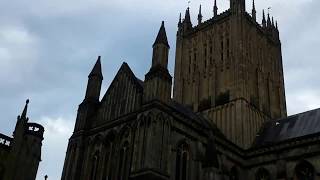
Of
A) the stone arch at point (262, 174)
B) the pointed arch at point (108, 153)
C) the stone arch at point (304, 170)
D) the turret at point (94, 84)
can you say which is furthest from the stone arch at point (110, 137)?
the stone arch at point (304, 170)

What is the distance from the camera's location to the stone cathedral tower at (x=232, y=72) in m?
49.0

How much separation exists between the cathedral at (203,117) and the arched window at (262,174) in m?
0.09

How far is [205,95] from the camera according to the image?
52.5 m

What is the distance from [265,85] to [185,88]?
9.68 m

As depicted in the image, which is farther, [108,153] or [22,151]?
[108,153]

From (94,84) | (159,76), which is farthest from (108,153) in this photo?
(94,84)

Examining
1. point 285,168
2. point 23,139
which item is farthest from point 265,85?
point 23,139

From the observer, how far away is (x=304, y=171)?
39.8 metres

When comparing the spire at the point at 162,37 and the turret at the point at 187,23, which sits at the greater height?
the turret at the point at 187,23

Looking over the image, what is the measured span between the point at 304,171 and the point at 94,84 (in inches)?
822

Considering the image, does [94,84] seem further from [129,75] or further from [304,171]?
[304,171]

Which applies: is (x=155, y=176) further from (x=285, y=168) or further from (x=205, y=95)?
(x=205, y=95)

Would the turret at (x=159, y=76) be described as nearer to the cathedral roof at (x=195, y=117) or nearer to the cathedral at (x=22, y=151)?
the cathedral roof at (x=195, y=117)

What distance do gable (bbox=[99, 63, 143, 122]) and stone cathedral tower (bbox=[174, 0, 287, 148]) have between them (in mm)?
13036
